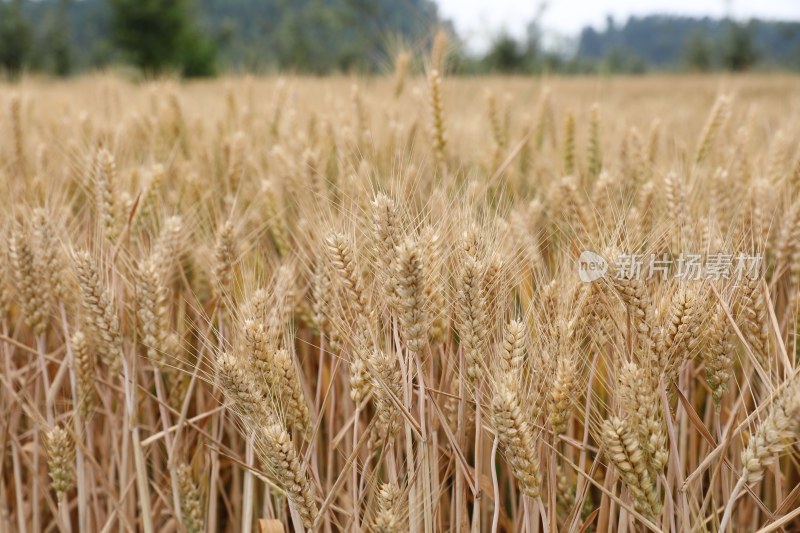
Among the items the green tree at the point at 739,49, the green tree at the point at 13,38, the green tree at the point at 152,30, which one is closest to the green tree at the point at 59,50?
the green tree at the point at 13,38

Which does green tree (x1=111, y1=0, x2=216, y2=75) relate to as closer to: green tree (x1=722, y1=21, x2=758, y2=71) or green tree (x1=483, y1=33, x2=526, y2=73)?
green tree (x1=483, y1=33, x2=526, y2=73)

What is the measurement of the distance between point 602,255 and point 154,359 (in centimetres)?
80

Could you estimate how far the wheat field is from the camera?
90cm

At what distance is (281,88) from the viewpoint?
2744mm

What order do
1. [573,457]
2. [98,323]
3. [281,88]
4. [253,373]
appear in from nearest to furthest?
1. [253,373]
2. [98,323]
3. [573,457]
4. [281,88]

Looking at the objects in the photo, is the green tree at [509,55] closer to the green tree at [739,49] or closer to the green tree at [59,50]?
the green tree at [739,49]

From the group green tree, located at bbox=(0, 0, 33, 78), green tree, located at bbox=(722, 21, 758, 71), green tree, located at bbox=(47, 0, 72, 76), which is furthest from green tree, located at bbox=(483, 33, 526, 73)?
green tree, located at bbox=(0, 0, 33, 78)

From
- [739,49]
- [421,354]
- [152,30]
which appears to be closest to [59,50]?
[152,30]

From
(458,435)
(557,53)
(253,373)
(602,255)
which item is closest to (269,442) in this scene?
(253,373)

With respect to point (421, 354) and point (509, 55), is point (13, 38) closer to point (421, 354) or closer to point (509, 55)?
point (509, 55)

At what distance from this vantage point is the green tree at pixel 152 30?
24.2 m

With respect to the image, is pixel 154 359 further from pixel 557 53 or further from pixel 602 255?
pixel 557 53

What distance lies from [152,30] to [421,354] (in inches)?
1094

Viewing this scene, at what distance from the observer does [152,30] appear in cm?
2495
